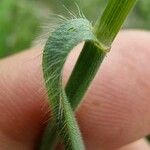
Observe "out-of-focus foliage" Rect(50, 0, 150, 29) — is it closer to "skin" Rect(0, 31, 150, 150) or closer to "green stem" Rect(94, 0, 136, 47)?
"skin" Rect(0, 31, 150, 150)

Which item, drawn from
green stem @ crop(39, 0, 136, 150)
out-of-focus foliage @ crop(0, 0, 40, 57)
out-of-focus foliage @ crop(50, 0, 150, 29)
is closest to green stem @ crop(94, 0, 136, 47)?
green stem @ crop(39, 0, 136, 150)

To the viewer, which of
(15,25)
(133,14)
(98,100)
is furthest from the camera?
(133,14)

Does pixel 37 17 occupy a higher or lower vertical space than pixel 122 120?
higher

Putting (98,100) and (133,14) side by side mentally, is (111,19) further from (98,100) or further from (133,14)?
(133,14)

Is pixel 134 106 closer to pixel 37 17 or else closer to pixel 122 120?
A: pixel 122 120

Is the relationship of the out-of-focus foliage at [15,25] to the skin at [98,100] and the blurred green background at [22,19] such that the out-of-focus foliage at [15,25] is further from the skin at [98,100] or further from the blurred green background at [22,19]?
the skin at [98,100]

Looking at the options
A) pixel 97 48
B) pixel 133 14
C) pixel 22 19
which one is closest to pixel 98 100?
pixel 97 48

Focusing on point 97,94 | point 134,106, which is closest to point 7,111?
point 97,94
